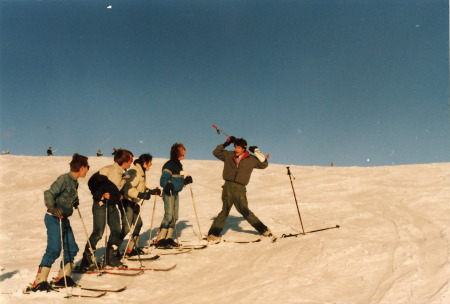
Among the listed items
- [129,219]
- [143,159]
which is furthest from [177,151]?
[129,219]

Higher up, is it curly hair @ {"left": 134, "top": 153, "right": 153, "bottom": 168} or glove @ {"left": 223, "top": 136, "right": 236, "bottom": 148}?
glove @ {"left": 223, "top": 136, "right": 236, "bottom": 148}

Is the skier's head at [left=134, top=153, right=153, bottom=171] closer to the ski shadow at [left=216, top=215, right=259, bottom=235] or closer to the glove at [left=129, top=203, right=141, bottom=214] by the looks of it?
the glove at [left=129, top=203, right=141, bottom=214]

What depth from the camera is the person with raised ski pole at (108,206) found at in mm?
Answer: 6277

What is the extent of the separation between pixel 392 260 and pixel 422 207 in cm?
477

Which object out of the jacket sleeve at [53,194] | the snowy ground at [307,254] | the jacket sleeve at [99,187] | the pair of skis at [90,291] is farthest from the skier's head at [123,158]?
the pair of skis at [90,291]

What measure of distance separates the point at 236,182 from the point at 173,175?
1.42 m

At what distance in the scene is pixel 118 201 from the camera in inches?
249

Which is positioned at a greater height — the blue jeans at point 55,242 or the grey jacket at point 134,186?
the grey jacket at point 134,186

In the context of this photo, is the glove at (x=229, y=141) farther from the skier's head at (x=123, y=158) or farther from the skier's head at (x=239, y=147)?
the skier's head at (x=123, y=158)

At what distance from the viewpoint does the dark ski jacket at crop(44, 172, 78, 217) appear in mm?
5238

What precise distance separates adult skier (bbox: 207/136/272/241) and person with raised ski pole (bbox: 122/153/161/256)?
5.27ft

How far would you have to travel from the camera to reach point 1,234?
10.2 m

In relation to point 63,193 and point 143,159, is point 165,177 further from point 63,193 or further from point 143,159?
Result: point 63,193

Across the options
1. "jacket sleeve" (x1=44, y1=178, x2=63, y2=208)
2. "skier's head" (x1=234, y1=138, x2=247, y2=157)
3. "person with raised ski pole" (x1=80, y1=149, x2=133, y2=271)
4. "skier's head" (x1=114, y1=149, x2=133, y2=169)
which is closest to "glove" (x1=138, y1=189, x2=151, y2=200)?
"person with raised ski pole" (x1=80, y1=149, x2=133, y2=271)
